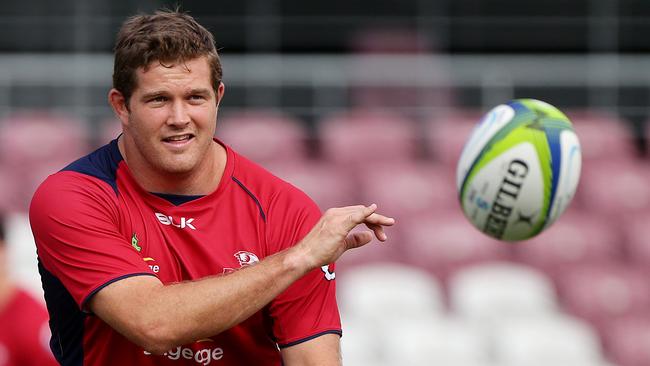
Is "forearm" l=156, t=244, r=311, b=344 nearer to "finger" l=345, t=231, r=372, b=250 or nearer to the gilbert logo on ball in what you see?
"finger" l=345, t=231, r=372, b=250

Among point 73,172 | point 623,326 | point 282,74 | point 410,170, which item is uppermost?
point 73,172

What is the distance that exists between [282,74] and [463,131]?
1.66 meters

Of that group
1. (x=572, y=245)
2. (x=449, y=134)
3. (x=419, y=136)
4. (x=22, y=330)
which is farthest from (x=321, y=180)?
(x=22, y=330)

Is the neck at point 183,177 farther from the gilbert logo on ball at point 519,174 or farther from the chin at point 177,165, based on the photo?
the gilbert logo on ball at point 519,174

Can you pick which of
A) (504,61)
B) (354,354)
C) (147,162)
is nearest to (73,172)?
(147,162)

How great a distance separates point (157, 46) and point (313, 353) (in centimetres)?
109

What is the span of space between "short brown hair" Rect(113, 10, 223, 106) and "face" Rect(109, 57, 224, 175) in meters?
0.02

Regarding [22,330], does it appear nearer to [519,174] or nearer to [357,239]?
[519,174]

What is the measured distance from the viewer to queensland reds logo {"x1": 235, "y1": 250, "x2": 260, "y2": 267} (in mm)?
3830

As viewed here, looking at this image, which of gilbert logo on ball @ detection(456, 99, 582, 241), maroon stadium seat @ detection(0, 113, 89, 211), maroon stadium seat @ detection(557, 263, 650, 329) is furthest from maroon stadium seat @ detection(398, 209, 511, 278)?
gilbert logo on ball @ detection(456, 99, 582, 241)

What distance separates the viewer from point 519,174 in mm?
4699

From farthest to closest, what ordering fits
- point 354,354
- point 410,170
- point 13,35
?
point 13,35 → point 410,170 → point 354,354

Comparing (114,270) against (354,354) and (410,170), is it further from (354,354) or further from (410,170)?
(410,170)

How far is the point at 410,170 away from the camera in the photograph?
10.1 metres
